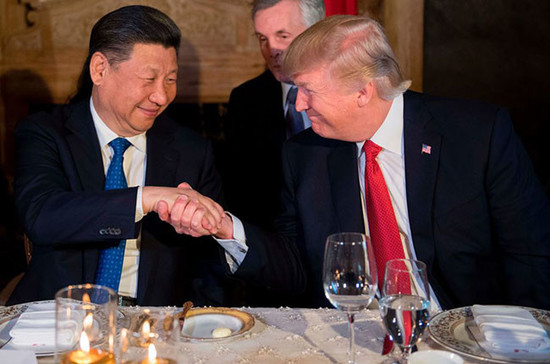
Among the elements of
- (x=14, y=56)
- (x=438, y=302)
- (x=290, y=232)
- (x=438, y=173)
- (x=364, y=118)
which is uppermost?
(x=14, y=56)

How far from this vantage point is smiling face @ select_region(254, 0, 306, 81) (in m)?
3.14

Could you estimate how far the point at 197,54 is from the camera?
4332mm

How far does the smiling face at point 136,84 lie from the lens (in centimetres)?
258

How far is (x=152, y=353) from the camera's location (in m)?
1.42

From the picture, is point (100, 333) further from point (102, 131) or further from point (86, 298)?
point (102, 131)

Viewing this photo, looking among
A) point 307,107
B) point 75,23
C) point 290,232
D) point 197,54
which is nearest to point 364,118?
point 307,107

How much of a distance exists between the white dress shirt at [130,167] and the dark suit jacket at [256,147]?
2.33 ft

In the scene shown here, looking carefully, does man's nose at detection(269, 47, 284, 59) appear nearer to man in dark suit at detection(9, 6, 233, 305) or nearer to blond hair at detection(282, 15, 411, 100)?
man in dark suit at detection(9, 6, 233, 305)

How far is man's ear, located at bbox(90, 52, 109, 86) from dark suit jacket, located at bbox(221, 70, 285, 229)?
878 millimetres

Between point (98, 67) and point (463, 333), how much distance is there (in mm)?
1540

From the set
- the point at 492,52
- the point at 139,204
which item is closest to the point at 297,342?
the point at 139,204

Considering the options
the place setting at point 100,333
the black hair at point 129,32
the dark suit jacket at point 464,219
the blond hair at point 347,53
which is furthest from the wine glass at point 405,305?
the black hair at point 129,32

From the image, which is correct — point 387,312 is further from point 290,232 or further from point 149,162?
point 149,162

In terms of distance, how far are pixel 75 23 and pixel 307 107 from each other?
2.31 m
